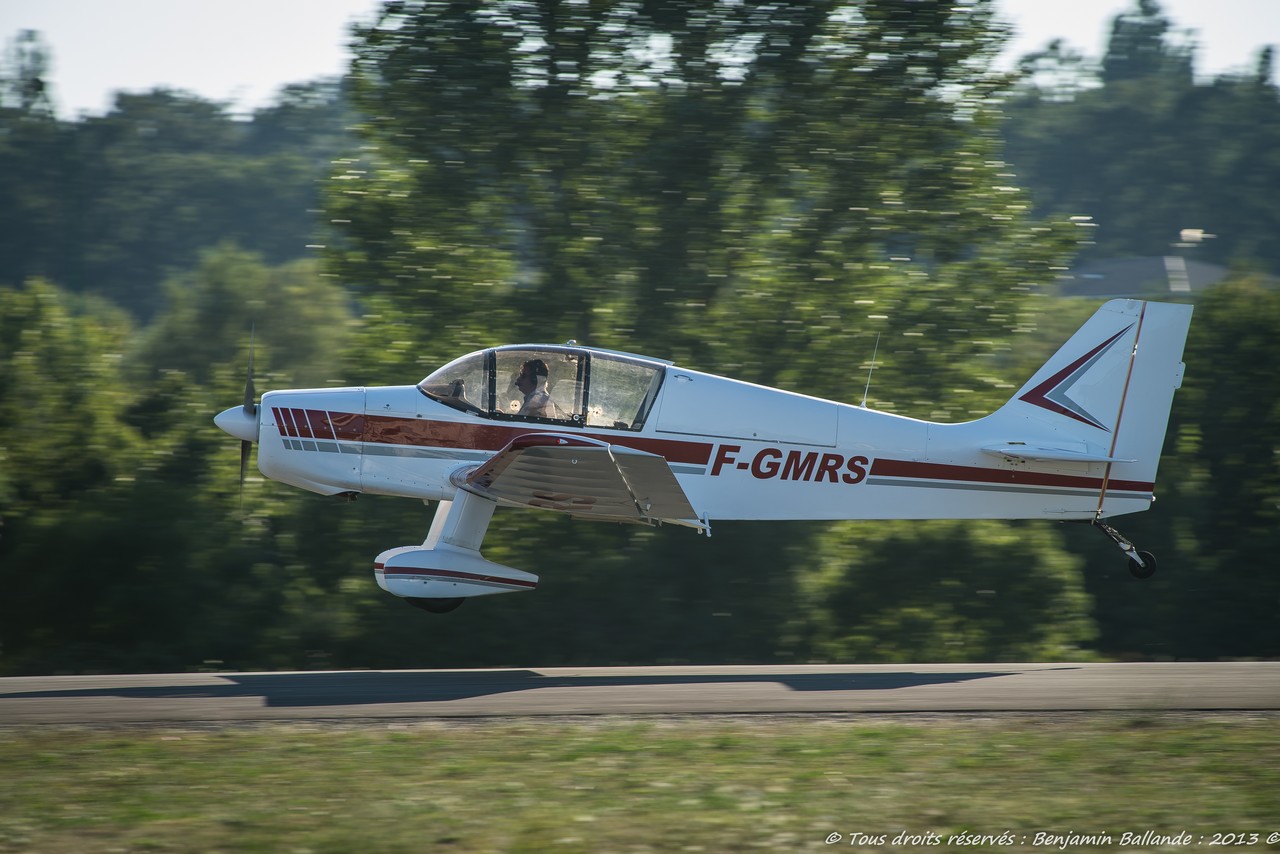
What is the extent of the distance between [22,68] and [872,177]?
57480 mm

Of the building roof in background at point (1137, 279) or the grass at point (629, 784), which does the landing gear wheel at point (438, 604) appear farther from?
the building roof in background at point (1137, 279)

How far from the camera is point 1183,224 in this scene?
5631 centimetres

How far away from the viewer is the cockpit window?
29.6 ft

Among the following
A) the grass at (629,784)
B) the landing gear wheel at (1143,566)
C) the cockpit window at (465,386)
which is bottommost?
the landing gear wheel at (1143,566)

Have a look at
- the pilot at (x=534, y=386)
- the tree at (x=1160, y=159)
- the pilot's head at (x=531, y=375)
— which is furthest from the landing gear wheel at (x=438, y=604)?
the tree at (x=1160, y=159)

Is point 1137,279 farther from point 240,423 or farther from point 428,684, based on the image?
point 428,684

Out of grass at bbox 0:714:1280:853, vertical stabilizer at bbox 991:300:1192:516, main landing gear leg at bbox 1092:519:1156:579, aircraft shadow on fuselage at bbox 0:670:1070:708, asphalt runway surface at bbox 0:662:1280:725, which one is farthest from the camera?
main landing gear leg at bbox 1092:519:1156:579

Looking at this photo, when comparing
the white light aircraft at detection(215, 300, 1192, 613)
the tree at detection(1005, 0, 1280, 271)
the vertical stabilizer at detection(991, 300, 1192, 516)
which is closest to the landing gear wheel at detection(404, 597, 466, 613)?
the white light aircraft at detection(215, 300, 1192, 613)

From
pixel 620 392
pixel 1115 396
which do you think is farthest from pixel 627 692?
pixel 1115 396

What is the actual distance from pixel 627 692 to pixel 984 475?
3654 mm

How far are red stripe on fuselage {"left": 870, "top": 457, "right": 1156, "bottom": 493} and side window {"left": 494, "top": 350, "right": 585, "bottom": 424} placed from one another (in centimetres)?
255

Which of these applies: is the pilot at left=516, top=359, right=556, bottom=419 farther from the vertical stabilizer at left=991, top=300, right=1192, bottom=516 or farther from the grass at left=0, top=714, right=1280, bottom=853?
the vertical stabilizer at left=991, top=300, right=1192, bottom=516

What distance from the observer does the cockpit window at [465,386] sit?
9.02 m

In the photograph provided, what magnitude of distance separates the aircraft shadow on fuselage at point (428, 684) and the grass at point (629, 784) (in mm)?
936
